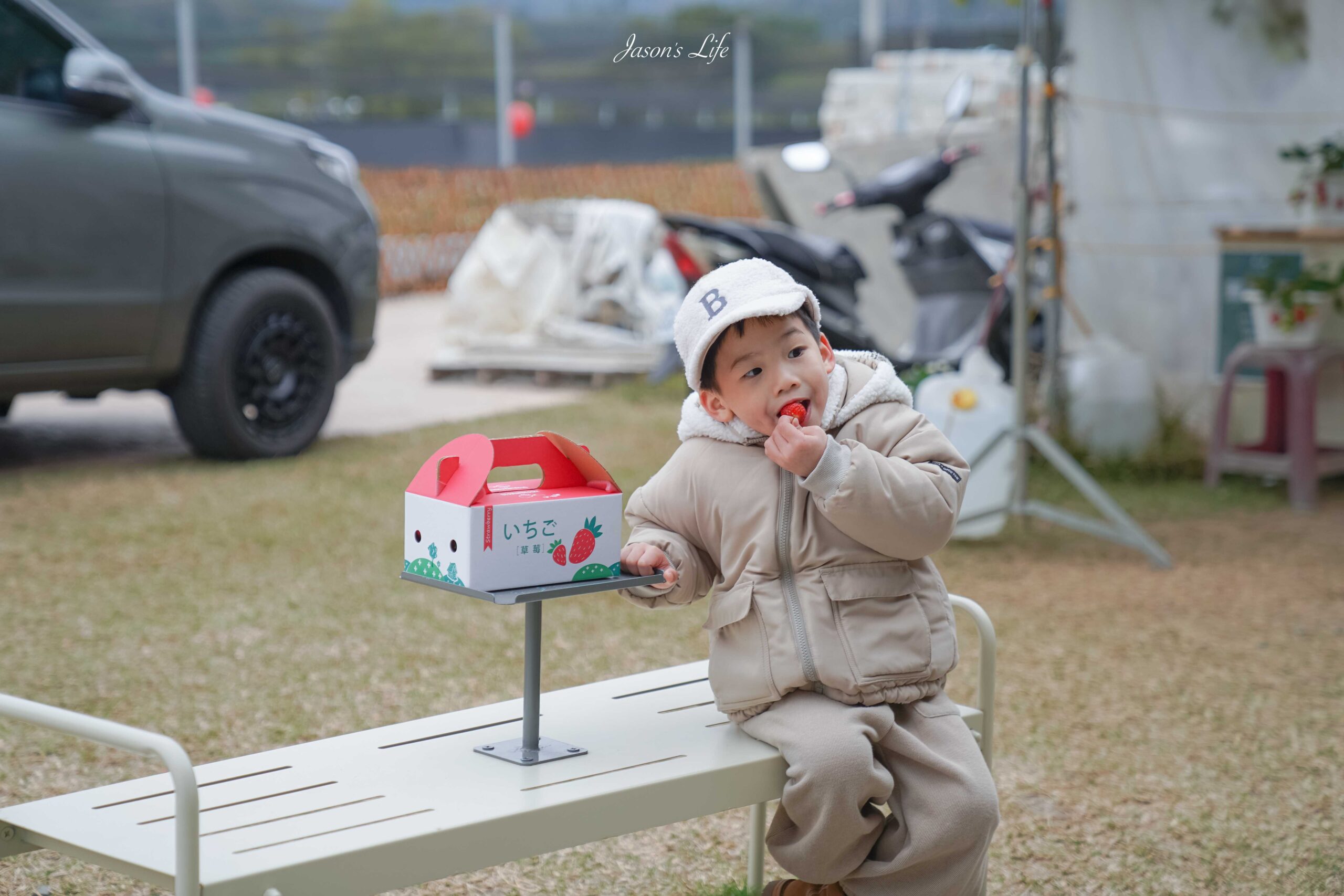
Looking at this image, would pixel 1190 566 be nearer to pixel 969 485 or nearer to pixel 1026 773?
pixel 969 485

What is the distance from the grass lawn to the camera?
245 centimetres

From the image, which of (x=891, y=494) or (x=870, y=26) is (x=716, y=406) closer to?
(x=891, y=494)

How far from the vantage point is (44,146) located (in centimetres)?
479

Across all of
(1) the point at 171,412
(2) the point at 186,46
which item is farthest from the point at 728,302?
(2) the point at 186,46

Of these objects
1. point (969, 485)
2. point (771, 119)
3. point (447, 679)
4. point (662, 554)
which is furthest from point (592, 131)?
point (662, 554)

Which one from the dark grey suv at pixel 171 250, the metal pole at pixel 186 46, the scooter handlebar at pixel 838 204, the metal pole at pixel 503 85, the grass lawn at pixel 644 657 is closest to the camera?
the grass lawn at pixel 644 657

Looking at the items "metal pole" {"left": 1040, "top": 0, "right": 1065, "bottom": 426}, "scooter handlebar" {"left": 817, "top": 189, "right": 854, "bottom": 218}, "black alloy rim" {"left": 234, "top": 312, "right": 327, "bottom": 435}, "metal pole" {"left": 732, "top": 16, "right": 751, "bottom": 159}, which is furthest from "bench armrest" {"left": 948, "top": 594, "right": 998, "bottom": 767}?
"black alloy rim" {"left": 234, "top": 312, "right": 327, "bottom": 435}

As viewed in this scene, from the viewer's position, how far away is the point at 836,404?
1.88 m

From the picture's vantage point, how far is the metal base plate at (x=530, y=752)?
1.75 m

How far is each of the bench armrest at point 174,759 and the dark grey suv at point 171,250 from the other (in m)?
3.59

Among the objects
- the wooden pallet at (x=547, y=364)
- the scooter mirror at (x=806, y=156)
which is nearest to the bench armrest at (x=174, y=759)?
the scooter mirror at (x=806, y=156)

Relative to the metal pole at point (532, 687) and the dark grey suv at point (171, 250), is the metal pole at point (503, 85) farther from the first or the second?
the metal pole at point (532, 687)

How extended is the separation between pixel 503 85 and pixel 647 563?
18675mm

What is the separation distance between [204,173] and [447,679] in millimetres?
2715
